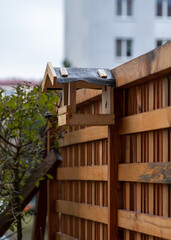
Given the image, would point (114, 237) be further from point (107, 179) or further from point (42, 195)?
point (42, 195)

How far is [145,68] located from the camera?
11.9 feet

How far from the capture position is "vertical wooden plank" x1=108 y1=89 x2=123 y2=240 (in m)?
4.04

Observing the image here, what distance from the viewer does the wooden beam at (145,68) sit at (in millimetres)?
3350

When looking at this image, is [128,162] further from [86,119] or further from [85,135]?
[85,135]

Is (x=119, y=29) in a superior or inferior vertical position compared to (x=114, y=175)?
superior

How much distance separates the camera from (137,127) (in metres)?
3.76

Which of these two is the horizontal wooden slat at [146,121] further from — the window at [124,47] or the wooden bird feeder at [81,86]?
the window at [124,47]

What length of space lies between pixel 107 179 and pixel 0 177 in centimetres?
151

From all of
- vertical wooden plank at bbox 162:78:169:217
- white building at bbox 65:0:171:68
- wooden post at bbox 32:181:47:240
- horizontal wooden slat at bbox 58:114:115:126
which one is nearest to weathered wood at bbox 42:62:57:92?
horizontal wooden slat at bbox 58:114:115:126

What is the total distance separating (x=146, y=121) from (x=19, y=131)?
2.06m

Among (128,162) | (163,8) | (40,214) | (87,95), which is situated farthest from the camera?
(163,8)

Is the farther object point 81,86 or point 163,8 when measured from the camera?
point 163,8

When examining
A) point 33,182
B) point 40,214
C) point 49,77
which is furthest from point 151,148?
point 40,214

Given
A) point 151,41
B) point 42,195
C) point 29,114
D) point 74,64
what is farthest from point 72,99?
point 74,64
